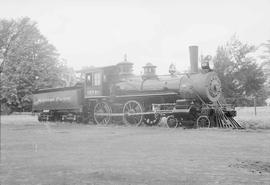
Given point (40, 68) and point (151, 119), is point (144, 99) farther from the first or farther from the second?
point (40, 68)

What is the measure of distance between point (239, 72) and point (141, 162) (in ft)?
72.7

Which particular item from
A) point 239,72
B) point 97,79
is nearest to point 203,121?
point 97,79

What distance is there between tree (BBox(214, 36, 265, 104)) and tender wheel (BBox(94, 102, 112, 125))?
33.5ft

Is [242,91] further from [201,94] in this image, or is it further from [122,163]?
[122,163]

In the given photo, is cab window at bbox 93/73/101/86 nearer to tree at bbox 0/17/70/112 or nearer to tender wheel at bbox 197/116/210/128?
tender wheel at bbox 197/116/210/128

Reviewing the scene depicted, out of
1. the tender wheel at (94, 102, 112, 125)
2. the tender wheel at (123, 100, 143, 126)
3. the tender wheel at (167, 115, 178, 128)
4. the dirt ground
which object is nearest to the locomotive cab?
the tender wheel at (94, 102, 112, 125)

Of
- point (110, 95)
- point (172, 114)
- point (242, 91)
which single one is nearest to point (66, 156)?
A: point (172, 114)

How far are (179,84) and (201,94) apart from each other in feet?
3.93

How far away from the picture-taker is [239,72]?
2767cm

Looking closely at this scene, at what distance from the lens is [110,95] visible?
19.1 meters

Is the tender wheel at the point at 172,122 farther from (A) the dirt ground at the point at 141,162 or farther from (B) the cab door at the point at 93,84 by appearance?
(A) the dirt ground at the point at 141,162

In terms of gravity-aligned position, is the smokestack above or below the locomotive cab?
above

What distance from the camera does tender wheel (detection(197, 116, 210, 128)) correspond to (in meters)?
15.2

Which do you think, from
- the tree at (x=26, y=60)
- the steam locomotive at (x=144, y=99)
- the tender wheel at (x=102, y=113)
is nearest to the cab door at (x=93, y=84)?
the steam locomotive at (x=144, y=99)
